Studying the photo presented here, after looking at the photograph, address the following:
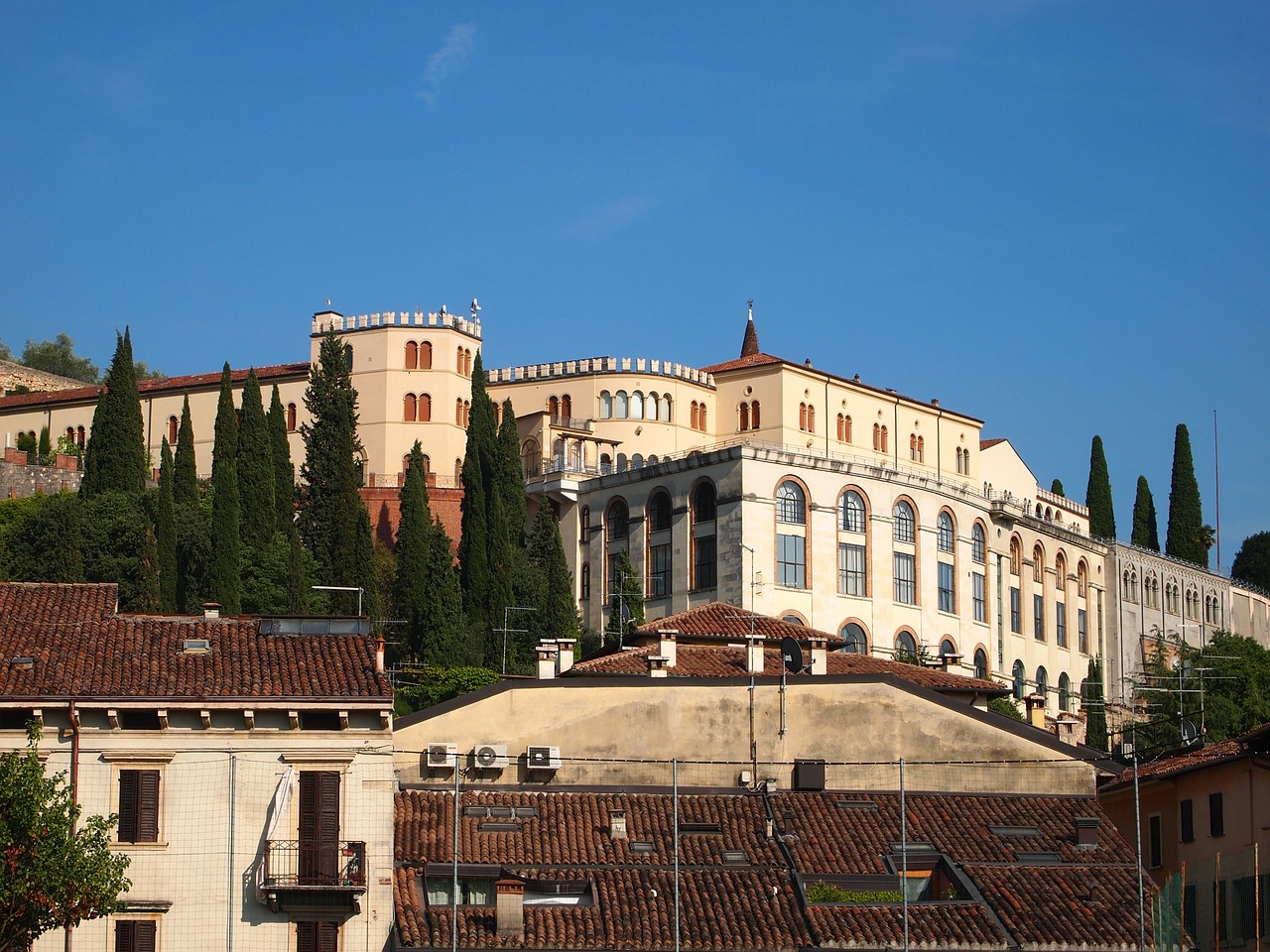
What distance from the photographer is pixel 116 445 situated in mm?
97812

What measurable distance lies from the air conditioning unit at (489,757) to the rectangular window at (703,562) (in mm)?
48582

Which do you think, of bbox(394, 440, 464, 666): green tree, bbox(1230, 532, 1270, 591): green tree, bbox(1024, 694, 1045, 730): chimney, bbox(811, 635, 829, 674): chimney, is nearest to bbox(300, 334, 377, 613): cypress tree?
bbox(394, 440, 464, 666): green tree

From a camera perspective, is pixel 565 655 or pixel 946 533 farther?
pixel 946 533

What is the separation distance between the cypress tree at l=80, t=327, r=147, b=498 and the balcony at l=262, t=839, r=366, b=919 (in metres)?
58.2

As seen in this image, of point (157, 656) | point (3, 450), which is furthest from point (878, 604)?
point (157, 656)

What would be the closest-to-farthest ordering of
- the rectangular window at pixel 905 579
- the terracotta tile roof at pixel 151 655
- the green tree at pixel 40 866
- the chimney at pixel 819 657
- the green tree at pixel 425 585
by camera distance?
the green tree at pixel 40 866 < the terracotta tile roof at pixel 151 655 < the chimney at pixel 819 657 < the green tree at pixel 425 585 < the rectangular window at pixel 905 579

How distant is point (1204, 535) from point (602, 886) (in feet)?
320

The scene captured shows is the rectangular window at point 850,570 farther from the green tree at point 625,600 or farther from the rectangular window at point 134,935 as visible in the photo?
the rectangular window at point 134,935

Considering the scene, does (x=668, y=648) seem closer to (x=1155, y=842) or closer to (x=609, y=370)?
(x=1155, y=842)

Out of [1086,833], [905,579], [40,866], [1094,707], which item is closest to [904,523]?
[905,579]

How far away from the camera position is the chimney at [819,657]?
56.2 metres

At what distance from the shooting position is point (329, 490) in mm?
97062

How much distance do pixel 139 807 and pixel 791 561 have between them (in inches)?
2337

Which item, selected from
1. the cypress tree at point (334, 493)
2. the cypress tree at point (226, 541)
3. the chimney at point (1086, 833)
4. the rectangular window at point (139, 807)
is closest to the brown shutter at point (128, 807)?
the rectangular window at point (139, 807)
